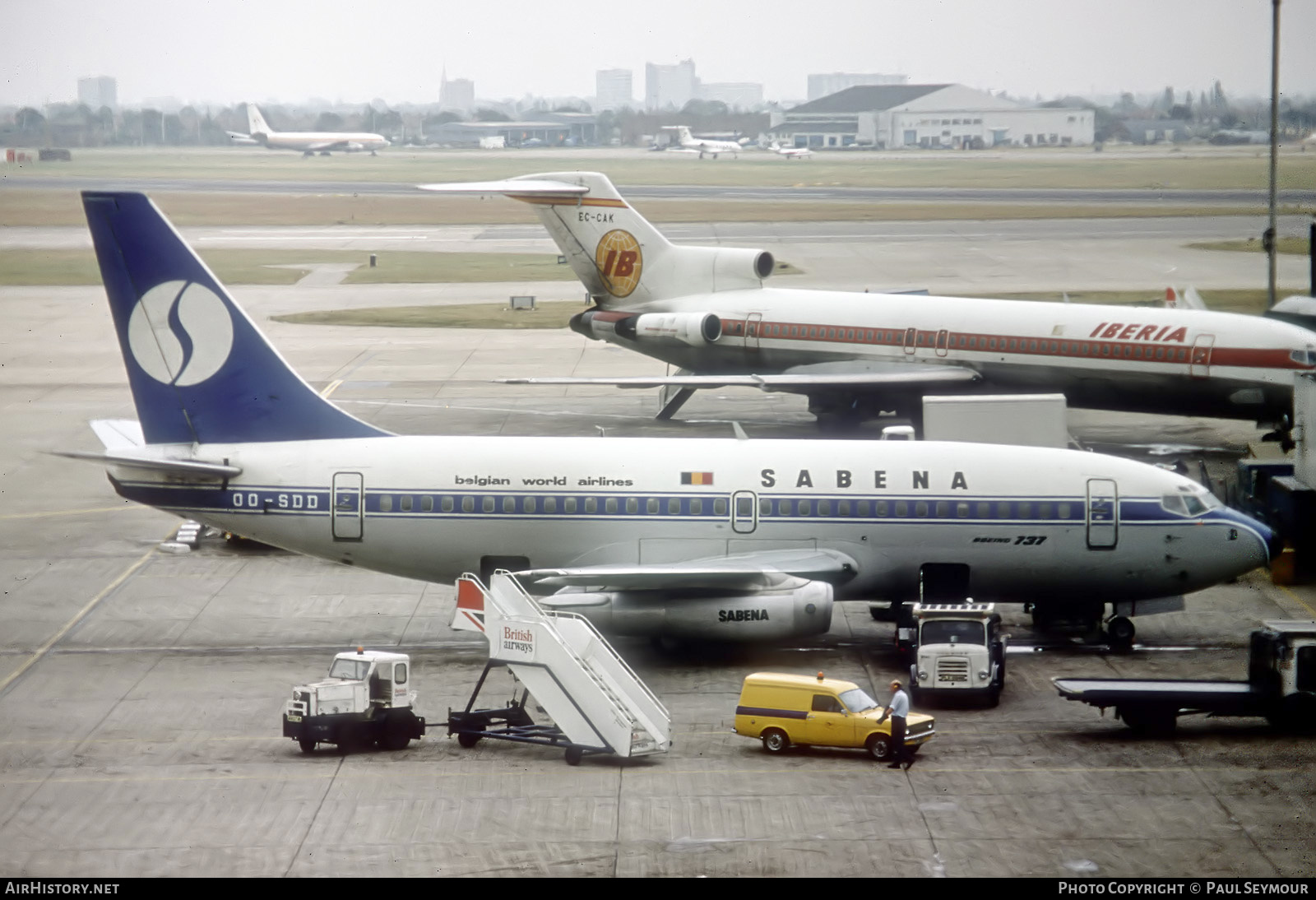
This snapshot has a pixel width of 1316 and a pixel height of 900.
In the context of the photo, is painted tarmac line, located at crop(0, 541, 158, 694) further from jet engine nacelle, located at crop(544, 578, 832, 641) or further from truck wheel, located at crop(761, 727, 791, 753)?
truck wheel, located at crop(761, 727, 791, 753)

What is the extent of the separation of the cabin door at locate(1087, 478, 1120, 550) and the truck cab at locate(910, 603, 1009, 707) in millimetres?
3469

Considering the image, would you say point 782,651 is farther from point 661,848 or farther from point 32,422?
point 32,422

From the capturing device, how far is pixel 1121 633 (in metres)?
28.8

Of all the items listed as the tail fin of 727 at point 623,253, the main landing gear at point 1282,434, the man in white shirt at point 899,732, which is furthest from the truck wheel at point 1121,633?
the tail fin of 727 at point 623,253

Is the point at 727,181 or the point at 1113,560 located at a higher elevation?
the point at 727,181

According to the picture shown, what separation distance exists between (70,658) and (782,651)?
12.9 m

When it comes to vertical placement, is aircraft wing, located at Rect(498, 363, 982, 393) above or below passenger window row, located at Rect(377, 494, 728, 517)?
above

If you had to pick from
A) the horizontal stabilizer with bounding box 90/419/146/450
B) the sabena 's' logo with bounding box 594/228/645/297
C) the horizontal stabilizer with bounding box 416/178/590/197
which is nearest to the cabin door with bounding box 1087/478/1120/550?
the horizontal stabilizer with bounding box 90/419/146/450

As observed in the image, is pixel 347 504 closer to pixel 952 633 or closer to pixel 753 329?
pixel 952 633

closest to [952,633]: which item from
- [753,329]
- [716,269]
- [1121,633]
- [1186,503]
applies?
[1121,633]

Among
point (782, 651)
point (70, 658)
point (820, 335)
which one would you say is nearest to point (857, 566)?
point (782, 651)

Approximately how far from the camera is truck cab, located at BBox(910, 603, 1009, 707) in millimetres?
25250

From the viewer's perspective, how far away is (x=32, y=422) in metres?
51.3

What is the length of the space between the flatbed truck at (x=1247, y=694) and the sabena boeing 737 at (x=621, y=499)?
5028mm
